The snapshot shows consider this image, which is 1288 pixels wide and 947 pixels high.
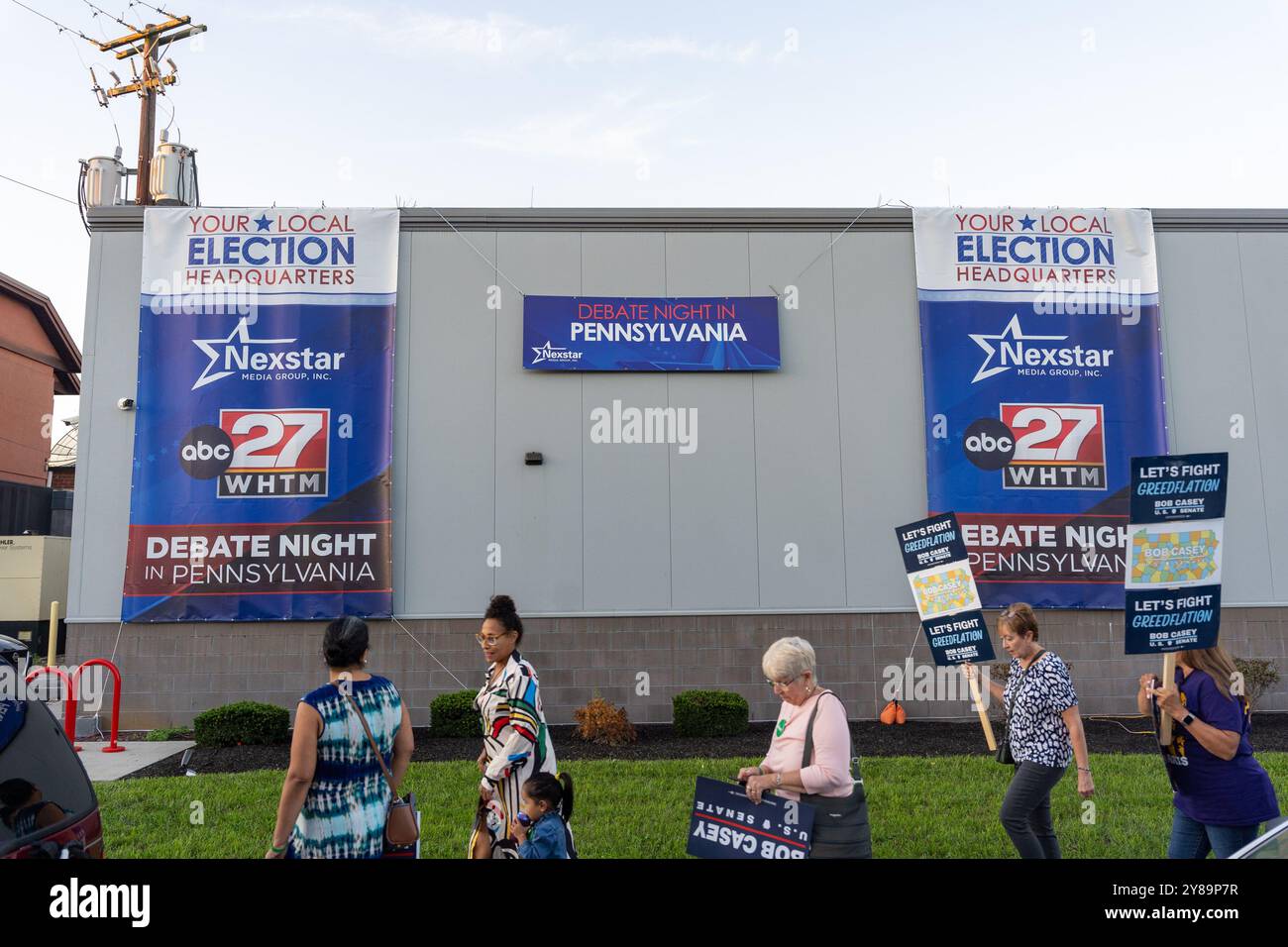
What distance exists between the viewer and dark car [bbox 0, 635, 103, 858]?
325 cm

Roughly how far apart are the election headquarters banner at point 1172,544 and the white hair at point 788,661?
224 centimetres

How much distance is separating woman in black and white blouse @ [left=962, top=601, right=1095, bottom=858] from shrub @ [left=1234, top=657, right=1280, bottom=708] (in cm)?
834

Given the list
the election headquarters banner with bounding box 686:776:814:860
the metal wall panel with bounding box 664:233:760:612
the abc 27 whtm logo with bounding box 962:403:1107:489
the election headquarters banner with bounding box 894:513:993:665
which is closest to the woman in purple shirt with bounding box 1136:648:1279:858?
the election headquarters banner with bounding box 894:513:993:665

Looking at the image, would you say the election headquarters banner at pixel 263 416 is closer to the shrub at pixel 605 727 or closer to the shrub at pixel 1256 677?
the shrub at pixel 605 727

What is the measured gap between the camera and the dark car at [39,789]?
325 centimetres

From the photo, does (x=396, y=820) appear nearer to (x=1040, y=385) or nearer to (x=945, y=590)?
(x=945, y=590)

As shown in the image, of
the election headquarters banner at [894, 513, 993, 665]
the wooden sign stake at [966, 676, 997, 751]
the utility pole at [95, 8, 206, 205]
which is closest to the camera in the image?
the wooden sign stake at [966, 676, 997, 751]

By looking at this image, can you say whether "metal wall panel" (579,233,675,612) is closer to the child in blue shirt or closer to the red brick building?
the child in blue shirt

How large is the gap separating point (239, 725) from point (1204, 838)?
1051 centimetres

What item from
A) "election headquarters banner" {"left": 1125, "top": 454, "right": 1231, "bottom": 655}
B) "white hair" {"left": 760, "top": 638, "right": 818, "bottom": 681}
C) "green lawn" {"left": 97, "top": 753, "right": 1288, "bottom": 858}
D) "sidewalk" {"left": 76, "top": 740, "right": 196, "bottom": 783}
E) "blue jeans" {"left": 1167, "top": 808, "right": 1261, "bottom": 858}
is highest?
"election headquarters banner" {"left": 1125, "top": 454, "right": 1231, "bottom": 655}

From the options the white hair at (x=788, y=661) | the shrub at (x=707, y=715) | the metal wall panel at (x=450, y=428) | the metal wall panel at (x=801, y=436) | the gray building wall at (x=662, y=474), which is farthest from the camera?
the metal wall panel at (x=801, y=436)

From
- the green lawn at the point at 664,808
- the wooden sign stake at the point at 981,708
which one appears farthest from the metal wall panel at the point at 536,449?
the wooden sign stake at the point at 981,708

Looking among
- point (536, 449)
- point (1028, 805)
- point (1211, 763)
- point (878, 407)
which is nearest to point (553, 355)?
point (536, 449)

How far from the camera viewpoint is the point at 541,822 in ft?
14.7
